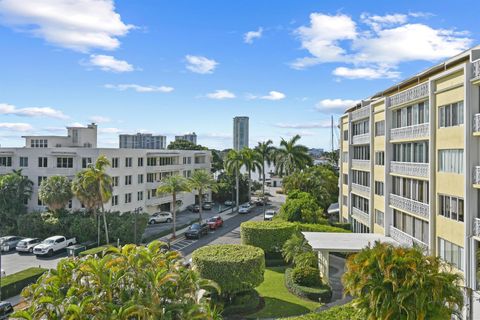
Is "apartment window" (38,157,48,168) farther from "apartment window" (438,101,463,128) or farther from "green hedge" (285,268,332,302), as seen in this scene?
"apartment window" (438,101,463,128)

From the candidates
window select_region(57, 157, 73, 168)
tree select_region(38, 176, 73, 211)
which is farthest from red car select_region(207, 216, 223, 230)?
window select_region(57, 157, 73, 168)

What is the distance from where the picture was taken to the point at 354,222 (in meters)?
44.4

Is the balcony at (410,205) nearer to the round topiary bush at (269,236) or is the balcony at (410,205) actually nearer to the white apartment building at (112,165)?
the round topiary bush at (269,236)

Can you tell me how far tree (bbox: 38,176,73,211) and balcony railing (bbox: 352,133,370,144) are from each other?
32.2 metres

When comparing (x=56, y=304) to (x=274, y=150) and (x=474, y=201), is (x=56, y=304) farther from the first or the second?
(x=274, y=150)

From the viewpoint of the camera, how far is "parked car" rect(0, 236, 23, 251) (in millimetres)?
42125

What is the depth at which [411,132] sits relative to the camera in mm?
29031

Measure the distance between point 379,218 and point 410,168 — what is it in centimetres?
856


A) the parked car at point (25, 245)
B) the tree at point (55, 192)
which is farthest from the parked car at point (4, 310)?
the tree at point (55, 192)

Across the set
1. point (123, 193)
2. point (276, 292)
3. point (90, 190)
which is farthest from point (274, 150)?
point (276, 292)

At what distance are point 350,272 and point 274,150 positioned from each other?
59306 millimetres

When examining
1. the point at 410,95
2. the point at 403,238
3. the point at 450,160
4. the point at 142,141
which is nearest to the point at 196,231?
the point at 403,238

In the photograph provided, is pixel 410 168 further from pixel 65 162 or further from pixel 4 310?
pixel 65 162

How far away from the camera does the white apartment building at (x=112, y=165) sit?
4956 cm
